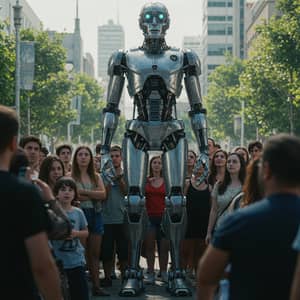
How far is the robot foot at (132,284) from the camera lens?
10844 mm

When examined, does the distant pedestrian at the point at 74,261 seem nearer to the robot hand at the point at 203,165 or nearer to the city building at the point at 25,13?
the robot hand at the point at 203,165

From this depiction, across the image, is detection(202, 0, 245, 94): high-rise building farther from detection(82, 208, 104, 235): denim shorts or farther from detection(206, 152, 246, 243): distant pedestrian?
detection(206, 152, 246, 243): distant pedestrian

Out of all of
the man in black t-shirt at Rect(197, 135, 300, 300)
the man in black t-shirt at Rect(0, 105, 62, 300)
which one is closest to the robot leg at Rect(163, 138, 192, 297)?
the man in black t-shirt at Rect(0, 105, 62, 300)

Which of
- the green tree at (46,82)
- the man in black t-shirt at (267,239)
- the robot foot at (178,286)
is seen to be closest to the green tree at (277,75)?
the green tree at (46,82)

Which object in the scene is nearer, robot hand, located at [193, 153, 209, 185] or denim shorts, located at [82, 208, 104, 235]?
denim shorts, located at [82, 208, 104, 235]

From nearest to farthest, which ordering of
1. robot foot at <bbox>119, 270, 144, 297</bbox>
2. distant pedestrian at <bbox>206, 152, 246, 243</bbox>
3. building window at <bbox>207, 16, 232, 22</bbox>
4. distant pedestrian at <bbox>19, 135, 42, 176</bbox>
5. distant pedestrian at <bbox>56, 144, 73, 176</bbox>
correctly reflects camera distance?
distant pedestrian at <bbox>19, 135, 42, 176</bbox> → distant pedestrian at <bbox>206, 152, 246, 243</bbox> → robot foot at <bbox>119, 270, 144, 297</bbox> → distant pedestrian at <bbox>56, 144, 73, 176</bbox> → building window at <bbox>207, 16, 232, 22</bbox>

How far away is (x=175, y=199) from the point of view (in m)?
11.3

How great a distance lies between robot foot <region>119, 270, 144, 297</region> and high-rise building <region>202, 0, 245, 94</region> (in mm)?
145490

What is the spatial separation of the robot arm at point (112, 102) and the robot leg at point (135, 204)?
0.21m

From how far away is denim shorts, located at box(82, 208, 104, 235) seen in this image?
428 inches

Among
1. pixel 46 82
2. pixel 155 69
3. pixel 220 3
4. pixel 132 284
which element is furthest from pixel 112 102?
pixel 220 3

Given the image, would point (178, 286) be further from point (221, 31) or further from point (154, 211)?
point (221, 31)

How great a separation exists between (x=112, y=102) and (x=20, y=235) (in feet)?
22.7

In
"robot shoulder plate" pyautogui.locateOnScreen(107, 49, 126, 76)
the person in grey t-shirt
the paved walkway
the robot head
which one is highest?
the robot head
